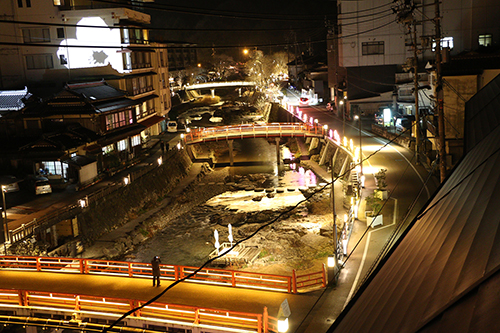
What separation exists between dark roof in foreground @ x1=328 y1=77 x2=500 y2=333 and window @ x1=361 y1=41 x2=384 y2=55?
46633mm

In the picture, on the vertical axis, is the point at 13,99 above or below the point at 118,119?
above

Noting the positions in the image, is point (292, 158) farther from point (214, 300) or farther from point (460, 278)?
point (460, 278)

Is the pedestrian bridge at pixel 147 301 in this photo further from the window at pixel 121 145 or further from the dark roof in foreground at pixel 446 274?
the window at pixel 121 145

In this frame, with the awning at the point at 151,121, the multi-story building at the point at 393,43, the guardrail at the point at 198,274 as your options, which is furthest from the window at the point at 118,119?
the multi-story building at the point at 393,43

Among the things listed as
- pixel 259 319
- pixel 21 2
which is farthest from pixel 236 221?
pixel 21 2

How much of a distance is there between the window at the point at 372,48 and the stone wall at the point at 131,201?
26268 mm

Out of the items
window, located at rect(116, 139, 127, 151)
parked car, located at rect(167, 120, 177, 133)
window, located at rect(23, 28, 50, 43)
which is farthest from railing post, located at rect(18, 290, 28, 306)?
parked car, located at rect(167, 120, 177, 133)

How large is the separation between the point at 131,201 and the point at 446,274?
3327cm

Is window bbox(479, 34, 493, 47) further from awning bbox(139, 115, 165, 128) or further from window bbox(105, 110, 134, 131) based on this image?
window bbox(105, 110, 134, 131)

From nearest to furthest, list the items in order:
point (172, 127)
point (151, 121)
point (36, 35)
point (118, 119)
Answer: point (118, 119) → point (36, 35) → point (151, 121) → point (172, 127)

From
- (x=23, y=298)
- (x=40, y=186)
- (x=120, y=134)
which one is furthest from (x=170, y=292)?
(x=120, y=134)

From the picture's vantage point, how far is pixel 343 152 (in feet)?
140

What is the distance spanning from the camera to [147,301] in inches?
676

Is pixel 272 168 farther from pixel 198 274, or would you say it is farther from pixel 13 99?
pixel 198 274
